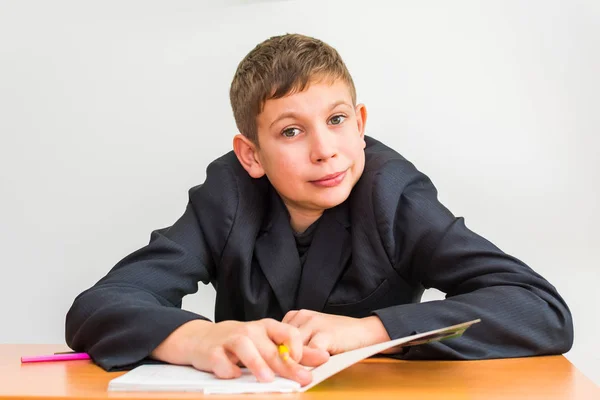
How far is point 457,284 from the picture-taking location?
1.39m

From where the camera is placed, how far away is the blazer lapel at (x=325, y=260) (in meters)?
1.53

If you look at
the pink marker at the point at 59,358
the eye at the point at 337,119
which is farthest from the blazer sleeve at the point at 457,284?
the pink marker at the point at 59,358

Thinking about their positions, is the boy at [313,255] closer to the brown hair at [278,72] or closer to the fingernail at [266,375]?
the brown hair at [278,72]

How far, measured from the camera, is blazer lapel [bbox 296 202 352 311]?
1.53 m

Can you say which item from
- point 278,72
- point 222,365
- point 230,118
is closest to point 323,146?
point 278,72

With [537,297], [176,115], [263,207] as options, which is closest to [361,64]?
[176,115]

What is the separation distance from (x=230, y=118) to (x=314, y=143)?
87 cm

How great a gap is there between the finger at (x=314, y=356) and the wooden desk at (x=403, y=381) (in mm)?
28

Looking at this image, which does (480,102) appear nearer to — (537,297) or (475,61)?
(475,61)

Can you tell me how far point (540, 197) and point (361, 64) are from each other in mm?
573

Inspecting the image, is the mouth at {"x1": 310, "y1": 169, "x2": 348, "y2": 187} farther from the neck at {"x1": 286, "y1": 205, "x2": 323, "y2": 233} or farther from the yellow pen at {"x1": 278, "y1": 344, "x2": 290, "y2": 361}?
the yellow pen at {"x1": 278, "y1": 344, "x2": 290, "y2": 361}

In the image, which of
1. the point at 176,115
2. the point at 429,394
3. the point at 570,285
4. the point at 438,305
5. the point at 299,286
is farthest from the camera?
the point at 176,115

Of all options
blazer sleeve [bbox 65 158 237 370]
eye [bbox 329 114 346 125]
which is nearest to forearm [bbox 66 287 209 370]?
blazer sleeve [bbox 65 158 237 370]

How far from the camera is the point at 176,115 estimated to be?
7.64ft
